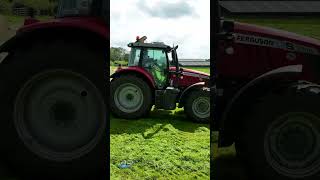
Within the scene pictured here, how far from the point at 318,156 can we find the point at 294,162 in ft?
0.56

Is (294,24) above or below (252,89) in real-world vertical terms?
above

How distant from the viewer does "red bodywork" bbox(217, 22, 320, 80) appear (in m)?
2.72

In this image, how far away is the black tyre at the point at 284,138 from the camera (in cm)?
274

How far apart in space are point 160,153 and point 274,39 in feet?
3.87

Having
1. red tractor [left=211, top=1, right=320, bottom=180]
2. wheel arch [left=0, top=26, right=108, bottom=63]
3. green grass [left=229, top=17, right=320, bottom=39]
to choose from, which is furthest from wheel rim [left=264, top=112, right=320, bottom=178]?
wheel arch [left=0, top=26, right=108, bottom=63]

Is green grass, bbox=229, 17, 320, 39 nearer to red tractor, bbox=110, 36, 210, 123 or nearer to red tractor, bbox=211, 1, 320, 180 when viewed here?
red tractor, bbox=211, 1, 320, 180

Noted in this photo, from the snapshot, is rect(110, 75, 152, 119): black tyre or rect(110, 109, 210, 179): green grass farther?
rect(110, 75, 152, 119): black tyre

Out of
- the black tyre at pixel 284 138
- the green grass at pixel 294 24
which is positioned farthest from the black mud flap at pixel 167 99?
the green grass at pixel 294 24

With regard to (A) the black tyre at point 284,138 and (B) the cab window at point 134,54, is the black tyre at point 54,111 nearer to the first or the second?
(B) the cab window at point 134,54

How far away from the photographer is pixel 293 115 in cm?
282

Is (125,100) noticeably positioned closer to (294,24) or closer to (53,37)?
(53,37)

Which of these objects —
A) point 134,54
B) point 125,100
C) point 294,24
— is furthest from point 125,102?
point 294,24

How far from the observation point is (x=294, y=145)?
9.08 feet

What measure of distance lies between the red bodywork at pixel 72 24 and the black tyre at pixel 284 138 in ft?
4.13
